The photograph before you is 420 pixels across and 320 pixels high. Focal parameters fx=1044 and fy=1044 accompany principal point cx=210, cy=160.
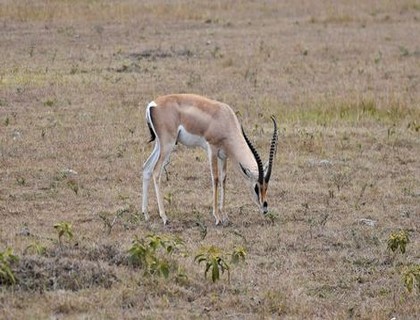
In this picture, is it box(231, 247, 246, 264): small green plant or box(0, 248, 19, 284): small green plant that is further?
box(231, 247, 246, 264): small green plant

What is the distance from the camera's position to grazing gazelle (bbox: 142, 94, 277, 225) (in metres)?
9.59

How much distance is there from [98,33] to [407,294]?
52.0 feet

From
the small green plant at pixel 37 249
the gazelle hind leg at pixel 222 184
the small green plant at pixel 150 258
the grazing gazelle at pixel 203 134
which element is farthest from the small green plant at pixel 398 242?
the small green plant at pixel 37 249

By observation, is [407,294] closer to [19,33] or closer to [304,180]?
[304,180]

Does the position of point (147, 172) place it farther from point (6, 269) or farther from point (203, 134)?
point (6, 269)

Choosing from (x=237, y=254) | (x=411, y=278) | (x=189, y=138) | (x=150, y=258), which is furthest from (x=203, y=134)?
(x=411, y=278)

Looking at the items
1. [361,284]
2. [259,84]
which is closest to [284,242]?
[361,284]

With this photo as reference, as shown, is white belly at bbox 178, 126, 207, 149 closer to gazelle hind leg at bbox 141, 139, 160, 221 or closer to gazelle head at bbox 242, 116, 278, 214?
gazelle hind leg at bbox 141, 139, 160, 221

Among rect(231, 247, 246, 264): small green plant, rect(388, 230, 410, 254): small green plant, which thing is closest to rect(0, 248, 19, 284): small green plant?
rect(231, 247, 246, 264): small green plant

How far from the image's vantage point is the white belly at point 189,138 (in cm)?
967

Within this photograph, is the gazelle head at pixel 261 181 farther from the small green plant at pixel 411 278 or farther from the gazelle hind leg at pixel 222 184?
the small green plant at pixel 411 278

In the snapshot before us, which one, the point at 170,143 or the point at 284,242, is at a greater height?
the point at 170,143

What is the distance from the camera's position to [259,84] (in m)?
16.9

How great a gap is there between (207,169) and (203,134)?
6.41 feet
